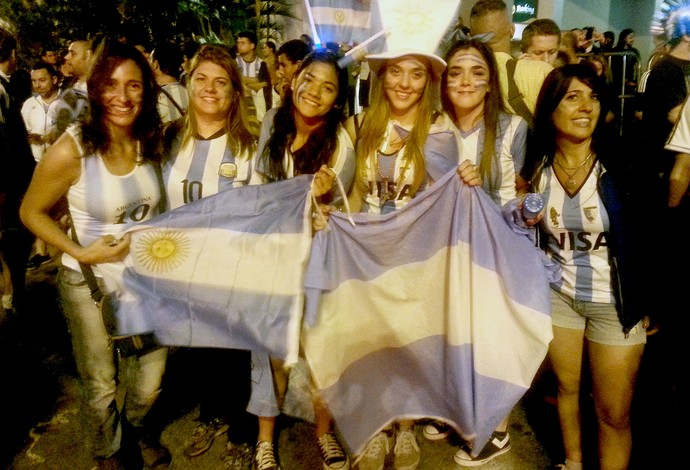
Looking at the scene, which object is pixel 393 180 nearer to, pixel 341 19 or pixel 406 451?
pixel 406 451

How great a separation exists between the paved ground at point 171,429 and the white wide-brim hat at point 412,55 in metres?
2.28

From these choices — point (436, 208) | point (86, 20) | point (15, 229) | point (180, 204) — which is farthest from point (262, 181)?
point (86, 20)

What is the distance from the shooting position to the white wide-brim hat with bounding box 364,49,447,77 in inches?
118

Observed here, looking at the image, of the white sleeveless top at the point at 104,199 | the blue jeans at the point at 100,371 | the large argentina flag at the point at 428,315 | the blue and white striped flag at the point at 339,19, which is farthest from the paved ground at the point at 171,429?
the blue and white striped flag at the point at 339,19

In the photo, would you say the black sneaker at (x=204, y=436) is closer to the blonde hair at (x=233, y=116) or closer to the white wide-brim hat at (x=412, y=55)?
the blonde hair at (x=233, y=116)

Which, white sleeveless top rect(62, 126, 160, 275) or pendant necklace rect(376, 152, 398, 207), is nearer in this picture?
white sleeveless top rect(62, 126, 160, 275)

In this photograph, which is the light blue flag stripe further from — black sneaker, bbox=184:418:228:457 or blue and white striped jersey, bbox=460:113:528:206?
black sneaker, bbox=184:418:228:457

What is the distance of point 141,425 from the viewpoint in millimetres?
3070

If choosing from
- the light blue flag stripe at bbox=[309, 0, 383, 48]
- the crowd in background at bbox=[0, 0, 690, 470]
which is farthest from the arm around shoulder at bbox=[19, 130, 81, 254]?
the light blue flag stripe at bbox=[309, 0, 383, 48]

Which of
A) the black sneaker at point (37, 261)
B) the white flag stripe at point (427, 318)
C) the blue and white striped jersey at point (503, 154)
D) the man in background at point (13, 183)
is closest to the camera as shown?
the white flag stripe at point (427, 318)

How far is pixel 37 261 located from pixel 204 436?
4445mm

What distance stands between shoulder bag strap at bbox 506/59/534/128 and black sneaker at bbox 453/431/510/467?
82.0 inches

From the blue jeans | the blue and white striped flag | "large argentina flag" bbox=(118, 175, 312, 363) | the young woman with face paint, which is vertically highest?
the blue and white striped flag

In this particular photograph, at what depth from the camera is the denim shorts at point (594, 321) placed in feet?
8.58
